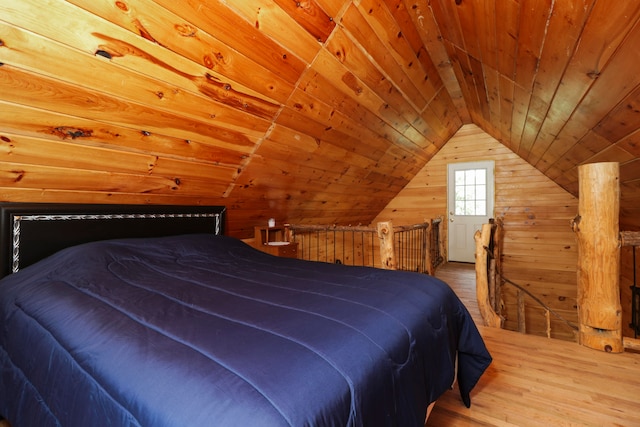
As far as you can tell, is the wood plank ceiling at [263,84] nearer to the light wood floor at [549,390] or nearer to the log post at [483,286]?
the log post at [483,286]

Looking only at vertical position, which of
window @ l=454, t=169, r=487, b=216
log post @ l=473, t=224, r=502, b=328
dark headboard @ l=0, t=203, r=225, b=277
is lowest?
log post @ l=473, t=224, r=502, b=328

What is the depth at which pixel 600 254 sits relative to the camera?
2.03 metres

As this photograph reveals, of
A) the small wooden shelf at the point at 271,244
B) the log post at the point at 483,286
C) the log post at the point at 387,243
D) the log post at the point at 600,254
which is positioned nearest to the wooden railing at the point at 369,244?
the log post at the point at 387,243

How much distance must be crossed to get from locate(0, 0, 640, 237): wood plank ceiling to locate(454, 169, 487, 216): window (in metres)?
1.92

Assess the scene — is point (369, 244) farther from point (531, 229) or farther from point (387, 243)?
point (387, 243)

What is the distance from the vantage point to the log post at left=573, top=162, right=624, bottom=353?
200cm

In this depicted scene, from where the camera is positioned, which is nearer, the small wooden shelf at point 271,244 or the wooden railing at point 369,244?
the wooden railing at point 369,244

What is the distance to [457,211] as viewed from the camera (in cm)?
568

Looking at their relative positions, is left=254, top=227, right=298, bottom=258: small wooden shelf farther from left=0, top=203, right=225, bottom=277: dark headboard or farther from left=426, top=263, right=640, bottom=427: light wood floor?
left=426, top=263, right=640, bottom=427: light wood floor

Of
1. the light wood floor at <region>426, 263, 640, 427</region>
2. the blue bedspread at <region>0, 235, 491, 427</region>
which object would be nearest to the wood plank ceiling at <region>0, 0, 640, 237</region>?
the blue bedspread at <region>0, 235, 491, 427</region>

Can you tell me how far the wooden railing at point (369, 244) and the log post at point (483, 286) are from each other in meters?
0.77

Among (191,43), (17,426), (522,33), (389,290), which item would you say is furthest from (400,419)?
(522,33)

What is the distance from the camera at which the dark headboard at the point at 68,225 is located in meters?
1.85

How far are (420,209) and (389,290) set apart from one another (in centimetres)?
474
